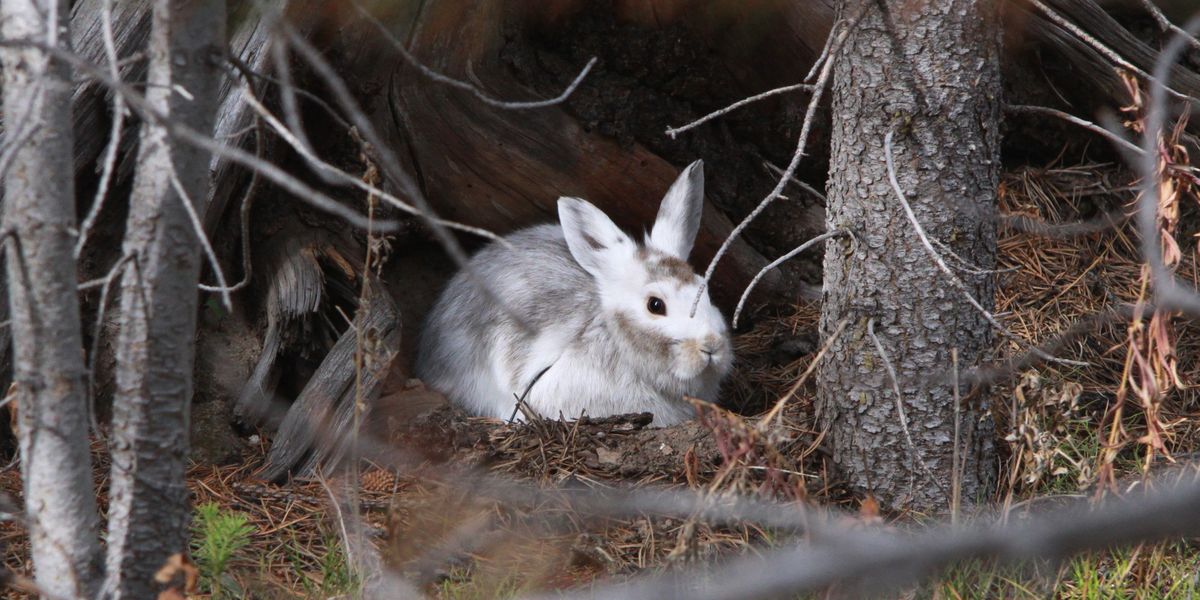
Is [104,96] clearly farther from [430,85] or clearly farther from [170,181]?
[170,181]

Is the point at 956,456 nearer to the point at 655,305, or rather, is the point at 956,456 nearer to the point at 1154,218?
the point at 1154,218

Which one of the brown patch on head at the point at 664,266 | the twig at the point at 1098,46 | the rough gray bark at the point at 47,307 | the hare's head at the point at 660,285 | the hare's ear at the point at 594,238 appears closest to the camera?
the rough gray bark at the point at 47,307

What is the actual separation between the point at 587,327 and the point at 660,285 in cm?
47

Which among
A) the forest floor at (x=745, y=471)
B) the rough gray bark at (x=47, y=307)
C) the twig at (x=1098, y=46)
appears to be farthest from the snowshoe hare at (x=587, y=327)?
the rough gray bark at (x=47, y=307)

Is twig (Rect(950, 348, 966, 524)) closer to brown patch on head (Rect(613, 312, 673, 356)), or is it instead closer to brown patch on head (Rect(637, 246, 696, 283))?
brown patch on head (Rect(613, 312, 673, 356))

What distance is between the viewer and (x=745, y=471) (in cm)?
266

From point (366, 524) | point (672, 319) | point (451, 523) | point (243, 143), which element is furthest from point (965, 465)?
point (243, 143)

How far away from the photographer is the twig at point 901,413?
3654mm

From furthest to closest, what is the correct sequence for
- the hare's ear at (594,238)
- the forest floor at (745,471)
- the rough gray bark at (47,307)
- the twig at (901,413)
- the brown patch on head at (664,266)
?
the hare's ear at (594,238) → the brown patch on head at (664,266) → the twig at (901,413) → the forest floor at (745,471) → the rough gray bark at (47,307)

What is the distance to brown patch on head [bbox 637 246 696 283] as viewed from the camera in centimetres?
521

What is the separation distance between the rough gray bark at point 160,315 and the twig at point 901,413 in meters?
2.26

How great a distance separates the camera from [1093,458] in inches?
161

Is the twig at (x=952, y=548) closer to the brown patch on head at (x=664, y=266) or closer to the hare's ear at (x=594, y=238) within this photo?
the brown patch on head at (x=664, y=266)

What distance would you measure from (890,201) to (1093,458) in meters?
1.33
